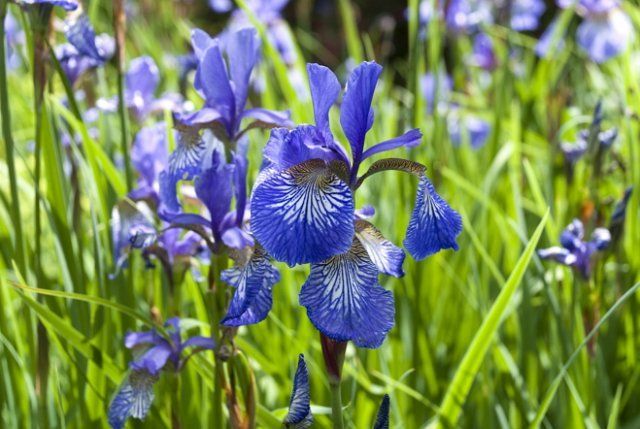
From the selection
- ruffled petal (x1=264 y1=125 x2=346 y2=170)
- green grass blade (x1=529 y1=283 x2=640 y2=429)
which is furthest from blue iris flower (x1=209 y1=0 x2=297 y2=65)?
ruffled petal (x1=264 y1=125 x2=346 y2=170)

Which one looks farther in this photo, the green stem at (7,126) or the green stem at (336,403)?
the green stem at (7,126)

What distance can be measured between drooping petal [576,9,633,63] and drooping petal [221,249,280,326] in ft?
10.5

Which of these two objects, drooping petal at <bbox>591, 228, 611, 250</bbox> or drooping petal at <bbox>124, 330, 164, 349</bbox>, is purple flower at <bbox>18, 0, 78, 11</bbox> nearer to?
drooping petal at <bbox>124, 330, 164, 349</bbox>

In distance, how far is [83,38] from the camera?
1.72m

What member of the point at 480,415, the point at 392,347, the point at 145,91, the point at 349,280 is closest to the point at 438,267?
the point at 392,347

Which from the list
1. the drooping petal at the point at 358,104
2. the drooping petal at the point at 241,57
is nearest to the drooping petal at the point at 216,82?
the drooping petal at the point at 241,57

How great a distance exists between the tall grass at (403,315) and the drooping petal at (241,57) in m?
0.38

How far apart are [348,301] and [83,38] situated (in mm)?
941

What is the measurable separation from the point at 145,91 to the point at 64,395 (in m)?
1.04

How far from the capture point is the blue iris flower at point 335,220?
3.55 ft

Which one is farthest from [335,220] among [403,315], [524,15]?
[524,15]

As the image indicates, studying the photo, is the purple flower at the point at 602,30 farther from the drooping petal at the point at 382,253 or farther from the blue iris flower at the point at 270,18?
the drooping petal at the point at 382,253

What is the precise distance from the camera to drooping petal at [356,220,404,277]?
1166 mm

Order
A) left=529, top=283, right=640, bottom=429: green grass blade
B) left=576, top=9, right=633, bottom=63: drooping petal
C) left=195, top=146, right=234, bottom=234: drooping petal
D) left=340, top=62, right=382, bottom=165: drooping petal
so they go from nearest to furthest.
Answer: left=340, top=62, right=382, bottom=165: drooping petal
left=529, top=283, right=640, bottom=429: green grass blade
left=195, top=146, right=234, bottom=234: drooping petal
left=576, top=9, right=633, bottom=63: drooping petal
